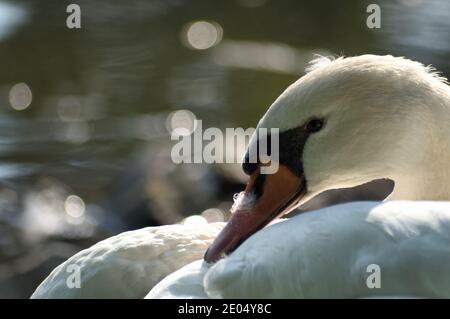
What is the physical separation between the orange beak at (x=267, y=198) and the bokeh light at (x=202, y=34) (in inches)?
225

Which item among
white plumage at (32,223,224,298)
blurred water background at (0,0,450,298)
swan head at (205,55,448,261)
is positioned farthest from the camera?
blurred water background at (0,0,450,298)

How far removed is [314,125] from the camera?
375 cm

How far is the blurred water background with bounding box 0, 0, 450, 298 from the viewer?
6.88 m

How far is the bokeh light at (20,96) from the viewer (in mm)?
8570

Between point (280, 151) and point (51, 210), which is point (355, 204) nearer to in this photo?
point (280, 151)

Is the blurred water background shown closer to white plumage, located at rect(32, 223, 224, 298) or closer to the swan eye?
white plumage, located at rect(32, 223, 224, 298)

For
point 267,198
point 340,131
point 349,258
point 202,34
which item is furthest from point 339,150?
point 202,34

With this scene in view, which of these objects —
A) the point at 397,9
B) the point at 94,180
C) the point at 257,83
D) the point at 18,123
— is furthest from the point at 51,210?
the point at 397,9

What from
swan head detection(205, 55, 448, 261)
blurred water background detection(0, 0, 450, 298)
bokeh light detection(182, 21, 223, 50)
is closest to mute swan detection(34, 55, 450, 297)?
swan head detection(205, 55, 448, 261)

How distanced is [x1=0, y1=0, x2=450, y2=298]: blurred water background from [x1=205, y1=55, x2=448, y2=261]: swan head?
2.62m

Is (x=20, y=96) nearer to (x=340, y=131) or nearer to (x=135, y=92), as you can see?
(x=135, y=92)

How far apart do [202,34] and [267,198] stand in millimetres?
6133

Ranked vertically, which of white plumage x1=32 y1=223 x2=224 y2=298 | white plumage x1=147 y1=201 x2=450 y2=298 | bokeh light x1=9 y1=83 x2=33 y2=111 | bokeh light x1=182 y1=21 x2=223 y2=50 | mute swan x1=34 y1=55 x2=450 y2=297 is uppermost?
bokeh light x1=182 y1=21 x2=223 y2=50

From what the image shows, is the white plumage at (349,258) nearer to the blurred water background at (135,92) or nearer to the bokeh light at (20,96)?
the blurred water background at (135,92)
